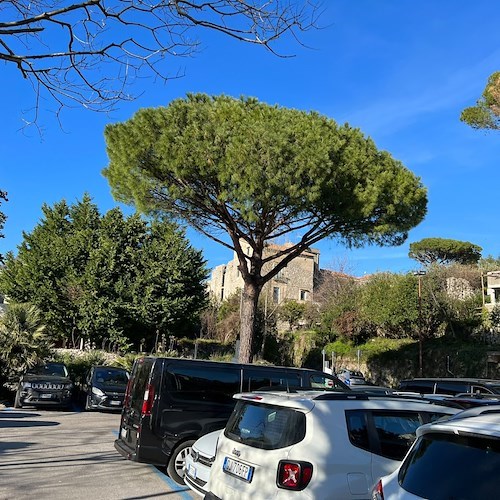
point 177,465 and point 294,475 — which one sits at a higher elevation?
point 294,475

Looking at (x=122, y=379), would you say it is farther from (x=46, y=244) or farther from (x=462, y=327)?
(x=462, y=327)

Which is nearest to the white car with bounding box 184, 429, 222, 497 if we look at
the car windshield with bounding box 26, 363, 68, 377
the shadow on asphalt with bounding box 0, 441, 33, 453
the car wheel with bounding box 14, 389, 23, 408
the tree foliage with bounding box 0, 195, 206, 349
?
the shadow on asphalt with bounding box 0, 441, 33, 453

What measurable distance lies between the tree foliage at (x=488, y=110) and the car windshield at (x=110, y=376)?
54.8ft

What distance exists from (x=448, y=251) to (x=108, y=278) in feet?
120

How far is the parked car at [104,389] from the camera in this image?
53.2 feet

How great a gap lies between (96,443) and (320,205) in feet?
36.7

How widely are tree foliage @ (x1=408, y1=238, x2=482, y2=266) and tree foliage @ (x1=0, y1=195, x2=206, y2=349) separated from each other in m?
30.0

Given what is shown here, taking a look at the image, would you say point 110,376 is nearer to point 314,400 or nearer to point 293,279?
point 314,400

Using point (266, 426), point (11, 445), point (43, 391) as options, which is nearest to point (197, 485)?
point (266, 426)

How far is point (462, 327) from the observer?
35.4 meters

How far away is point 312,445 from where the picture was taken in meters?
4.23

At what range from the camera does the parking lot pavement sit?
653 centimetres

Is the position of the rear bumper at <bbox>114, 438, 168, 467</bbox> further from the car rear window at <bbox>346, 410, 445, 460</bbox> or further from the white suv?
the car rear window at <bbox>346, 410, 445, 460</bbox>

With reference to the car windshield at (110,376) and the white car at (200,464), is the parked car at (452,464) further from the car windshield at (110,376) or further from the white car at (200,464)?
the car windshield at (110,376)
